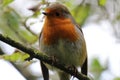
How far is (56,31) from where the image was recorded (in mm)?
3420

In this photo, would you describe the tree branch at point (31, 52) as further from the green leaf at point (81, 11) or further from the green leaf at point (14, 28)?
the green leaf at point (81, 11)

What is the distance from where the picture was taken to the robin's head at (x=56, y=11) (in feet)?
11.2

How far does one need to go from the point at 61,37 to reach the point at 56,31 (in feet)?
0.25

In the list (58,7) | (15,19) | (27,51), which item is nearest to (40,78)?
(15,19)

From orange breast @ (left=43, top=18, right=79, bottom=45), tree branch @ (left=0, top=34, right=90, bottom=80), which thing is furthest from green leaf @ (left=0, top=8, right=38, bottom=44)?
tree branch @ (left=0, top=34, right=90, bottom=80)

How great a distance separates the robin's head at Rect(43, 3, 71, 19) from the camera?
3.42 meters

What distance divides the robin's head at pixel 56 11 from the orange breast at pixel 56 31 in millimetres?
59

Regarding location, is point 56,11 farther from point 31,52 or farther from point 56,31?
point 31,52

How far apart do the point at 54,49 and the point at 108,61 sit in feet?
8.46

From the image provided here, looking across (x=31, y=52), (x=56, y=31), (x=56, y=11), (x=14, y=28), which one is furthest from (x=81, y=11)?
Result: (x=31, y=52)

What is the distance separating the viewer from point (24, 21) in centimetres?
421

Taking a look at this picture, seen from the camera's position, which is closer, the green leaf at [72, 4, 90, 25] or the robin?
the robin

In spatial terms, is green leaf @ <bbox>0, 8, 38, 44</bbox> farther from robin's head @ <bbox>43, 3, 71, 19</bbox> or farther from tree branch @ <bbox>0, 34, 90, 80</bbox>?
tree branch @ <bbox>0, 34, 90, 80</bbox>

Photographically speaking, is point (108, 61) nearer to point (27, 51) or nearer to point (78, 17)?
point (78, 17)
